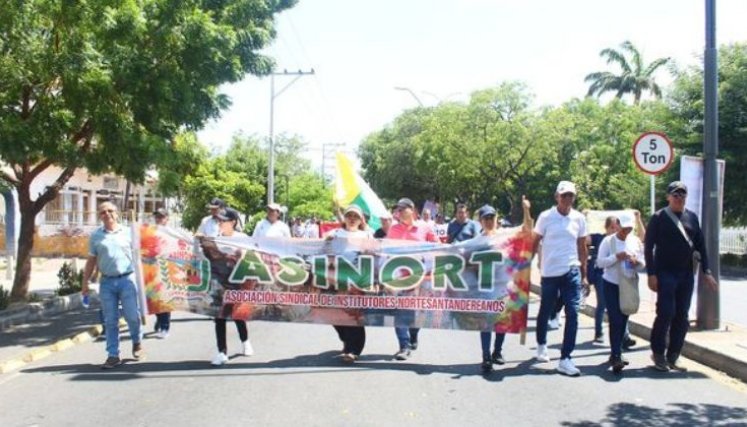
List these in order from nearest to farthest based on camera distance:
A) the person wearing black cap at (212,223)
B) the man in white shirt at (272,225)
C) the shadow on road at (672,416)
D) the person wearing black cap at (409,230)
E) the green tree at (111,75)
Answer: the shadow on road at (672,416), the person wearing black cap at (409,230), the man in white shirt at (272,225), the person wearing black cap at (212,223), the green tree at (111,75)

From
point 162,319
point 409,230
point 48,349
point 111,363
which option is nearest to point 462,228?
point 409,230

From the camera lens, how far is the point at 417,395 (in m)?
7.00

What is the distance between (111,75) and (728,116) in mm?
18054

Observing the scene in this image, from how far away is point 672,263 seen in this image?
786 cm

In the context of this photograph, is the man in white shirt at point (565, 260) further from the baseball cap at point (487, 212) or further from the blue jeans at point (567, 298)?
the baseball cap at point (487, 212)

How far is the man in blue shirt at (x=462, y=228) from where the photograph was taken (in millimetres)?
10234

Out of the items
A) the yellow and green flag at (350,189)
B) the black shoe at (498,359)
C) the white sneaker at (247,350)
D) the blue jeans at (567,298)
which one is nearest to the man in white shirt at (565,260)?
the blue jeans at (567,298)

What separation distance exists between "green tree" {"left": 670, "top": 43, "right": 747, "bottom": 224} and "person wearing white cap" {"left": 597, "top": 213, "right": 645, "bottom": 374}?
51.3 ft

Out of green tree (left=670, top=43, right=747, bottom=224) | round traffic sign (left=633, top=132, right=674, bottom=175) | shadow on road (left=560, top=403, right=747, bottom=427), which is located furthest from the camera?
green tree (left=670, top=43, right=747, bottom=224)

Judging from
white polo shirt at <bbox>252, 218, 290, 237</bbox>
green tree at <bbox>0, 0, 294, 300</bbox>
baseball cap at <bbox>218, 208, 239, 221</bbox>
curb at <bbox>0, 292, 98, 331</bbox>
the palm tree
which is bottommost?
curb at <bbox>0, 292, 98, 331</bbox>

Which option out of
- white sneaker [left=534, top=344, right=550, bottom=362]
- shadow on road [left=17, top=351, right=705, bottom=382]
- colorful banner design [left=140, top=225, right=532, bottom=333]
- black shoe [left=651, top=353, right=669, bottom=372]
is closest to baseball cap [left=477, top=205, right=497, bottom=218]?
colorful banner design [left=140, top=225, right=532, bottom=333]

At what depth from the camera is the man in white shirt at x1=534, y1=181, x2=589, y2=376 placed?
7.80 m

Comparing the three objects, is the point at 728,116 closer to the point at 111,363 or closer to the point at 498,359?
the point at 498,359

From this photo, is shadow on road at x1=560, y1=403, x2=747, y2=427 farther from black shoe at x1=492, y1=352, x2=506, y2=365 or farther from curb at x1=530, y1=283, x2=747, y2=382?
black shoe at x1=492, y1=352, x2=506, y2=365
